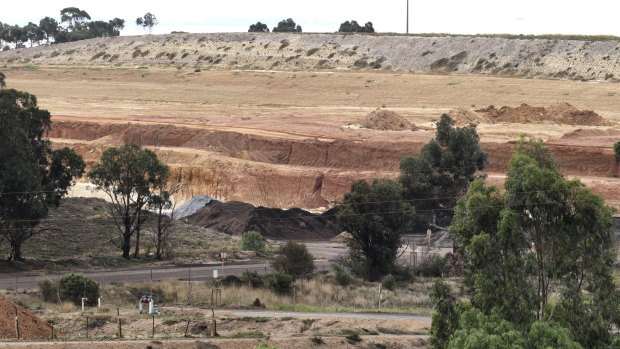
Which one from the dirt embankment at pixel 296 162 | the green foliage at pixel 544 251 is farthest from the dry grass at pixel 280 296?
the dirt embankment at pixel 296 162

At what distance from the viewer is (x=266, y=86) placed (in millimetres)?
105188

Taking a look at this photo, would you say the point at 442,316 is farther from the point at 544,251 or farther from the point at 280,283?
the point at 280,283

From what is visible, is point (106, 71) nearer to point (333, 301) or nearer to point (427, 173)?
point (427, 173)

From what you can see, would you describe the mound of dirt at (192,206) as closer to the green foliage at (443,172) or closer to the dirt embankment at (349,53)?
the green foliage at (443,172)

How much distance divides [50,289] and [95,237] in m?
14.4

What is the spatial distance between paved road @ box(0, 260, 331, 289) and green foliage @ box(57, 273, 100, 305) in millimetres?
3232

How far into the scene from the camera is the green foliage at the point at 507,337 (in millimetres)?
17609

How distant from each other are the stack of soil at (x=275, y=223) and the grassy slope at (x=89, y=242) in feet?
6.82

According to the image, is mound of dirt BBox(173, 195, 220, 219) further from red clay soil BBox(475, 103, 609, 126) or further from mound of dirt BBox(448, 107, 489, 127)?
red clay soil BBox(475, 103, 609, 126)

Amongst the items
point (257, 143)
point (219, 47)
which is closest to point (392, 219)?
point (257, 143)

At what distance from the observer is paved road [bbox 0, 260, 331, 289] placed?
37984 millimetres

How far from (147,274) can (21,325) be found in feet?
49.3

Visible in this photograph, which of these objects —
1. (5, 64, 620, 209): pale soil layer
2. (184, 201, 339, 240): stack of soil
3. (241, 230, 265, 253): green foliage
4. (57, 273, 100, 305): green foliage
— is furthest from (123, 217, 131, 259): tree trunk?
(5, 64, 620, 209): pale soil layer

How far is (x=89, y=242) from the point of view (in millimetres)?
47406
